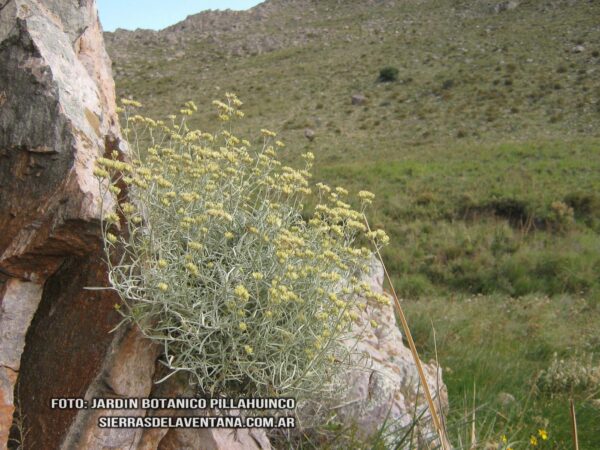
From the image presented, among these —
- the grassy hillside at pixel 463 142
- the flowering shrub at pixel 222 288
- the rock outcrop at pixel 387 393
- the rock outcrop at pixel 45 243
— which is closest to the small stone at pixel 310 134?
the grassy hillside at pixel 463 142

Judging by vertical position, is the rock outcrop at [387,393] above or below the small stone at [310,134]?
above

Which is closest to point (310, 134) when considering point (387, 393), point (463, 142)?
point (463, 142)

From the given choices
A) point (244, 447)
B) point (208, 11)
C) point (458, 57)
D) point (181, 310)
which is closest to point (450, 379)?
point (244, 447)

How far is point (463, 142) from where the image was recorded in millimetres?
19656

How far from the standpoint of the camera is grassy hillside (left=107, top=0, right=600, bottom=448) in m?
5.84

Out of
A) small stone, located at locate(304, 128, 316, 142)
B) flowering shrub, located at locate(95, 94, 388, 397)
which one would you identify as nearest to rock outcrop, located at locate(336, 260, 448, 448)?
flowering shrub, located at locate(95, 94, 388, 397)

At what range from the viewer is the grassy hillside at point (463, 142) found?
584 centimetres

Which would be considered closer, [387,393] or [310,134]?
[387,393]

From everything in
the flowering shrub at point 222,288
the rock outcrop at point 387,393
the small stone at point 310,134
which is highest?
the flowering shrub at point 222,288

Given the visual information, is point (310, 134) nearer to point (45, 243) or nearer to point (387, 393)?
point (387, 393)

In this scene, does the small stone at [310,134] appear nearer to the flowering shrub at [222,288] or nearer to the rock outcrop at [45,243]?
the flowering shrub at [222,288]

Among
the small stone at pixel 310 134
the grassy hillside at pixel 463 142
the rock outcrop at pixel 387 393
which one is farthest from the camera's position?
the small stone at pixel 310 134

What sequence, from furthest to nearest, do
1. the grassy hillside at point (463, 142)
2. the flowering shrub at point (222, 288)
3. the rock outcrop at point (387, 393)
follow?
the grassy hillside at point (463, 142), the rock outcrop at point (387, 393), the flowering shrub at point (222, 288)

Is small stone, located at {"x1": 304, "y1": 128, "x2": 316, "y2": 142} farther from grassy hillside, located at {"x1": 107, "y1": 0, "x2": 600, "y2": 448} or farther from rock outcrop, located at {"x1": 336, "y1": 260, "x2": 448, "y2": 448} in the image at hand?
rock outcrop, located at {"x1": 336, "y1": 260, "x2": 448, "y2": 448}
